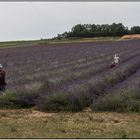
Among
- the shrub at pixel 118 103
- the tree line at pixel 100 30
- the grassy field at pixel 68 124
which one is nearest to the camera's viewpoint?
the grassy field at pixel 68 124

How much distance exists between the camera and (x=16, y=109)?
13984 millimetres

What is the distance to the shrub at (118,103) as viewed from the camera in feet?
42.5

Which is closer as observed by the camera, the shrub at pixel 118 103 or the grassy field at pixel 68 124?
the grassy field at pixel 68 124

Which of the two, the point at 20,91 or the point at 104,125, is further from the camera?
the point at 20,91

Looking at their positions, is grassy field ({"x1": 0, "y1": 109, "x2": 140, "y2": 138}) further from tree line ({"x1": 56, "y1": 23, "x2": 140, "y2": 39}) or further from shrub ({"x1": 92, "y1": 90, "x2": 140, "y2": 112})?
tree line ({"x1": 56, "y1": 23, "x2": 140, "y2": 39})

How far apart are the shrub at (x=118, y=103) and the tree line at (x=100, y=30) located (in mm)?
91894

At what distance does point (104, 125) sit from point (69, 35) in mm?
100558

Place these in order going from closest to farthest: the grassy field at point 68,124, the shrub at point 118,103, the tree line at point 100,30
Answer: the grassy field at point 68,124 < the shrub at point 118,103 < the tree line at point 100,30

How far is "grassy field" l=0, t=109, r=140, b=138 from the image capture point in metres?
9.62

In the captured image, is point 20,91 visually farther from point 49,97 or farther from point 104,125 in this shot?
point 104,125

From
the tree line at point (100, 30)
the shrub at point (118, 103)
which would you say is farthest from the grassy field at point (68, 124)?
the tree line at point (100, 30)

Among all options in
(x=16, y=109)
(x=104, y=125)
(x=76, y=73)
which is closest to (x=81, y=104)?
(x=16, y=109)

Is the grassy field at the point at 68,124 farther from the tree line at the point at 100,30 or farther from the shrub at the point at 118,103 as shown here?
the tree line at the point at 100,30

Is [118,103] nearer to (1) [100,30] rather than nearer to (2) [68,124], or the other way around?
(2) [68,124]
